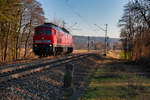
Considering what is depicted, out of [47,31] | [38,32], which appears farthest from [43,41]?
[38,32]

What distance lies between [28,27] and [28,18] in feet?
4.86

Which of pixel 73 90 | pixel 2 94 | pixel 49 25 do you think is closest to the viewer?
pixel 2 94

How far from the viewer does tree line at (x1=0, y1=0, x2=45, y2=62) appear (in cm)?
1522

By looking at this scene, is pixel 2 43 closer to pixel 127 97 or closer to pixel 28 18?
pixel 28 18

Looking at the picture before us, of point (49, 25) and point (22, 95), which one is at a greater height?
point (49, 25)

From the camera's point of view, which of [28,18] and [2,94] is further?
[28,18]

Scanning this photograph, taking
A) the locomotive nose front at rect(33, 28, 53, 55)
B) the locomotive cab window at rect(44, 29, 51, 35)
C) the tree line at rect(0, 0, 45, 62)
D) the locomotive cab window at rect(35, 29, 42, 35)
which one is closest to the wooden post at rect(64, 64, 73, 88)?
the tree line at rect(0, 0, 45, 62)

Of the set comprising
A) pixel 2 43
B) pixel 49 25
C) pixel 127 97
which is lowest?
pixel 127 97

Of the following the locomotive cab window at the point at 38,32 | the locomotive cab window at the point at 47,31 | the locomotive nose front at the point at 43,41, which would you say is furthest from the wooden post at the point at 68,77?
the locomotive cab window at the point at 38,32

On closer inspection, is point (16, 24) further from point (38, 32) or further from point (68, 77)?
point (68, 77)

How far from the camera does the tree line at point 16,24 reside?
49.9 feet

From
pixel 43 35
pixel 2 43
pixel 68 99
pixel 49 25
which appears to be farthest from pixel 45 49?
pixel 68 99

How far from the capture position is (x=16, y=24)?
19484 millimetres

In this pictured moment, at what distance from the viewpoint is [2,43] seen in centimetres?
1919
